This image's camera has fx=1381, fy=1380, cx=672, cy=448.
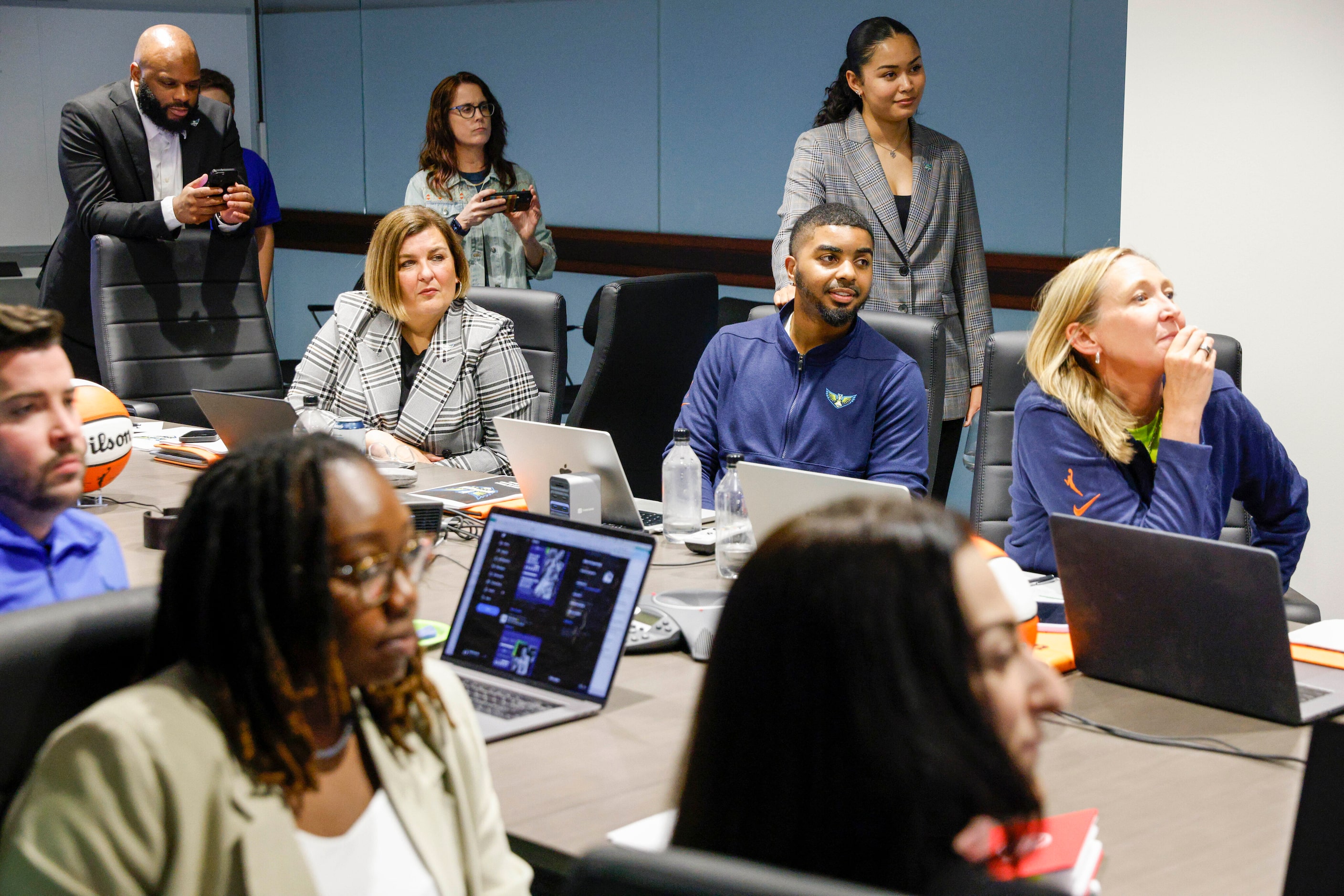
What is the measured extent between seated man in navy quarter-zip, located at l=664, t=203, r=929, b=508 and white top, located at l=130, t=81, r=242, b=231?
7.08ft

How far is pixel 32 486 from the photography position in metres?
1.61

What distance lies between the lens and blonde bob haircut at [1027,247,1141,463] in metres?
2.35

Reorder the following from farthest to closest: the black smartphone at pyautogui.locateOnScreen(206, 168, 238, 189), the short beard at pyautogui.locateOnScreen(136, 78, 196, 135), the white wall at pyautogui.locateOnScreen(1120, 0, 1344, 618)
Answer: the short beard at pyautogui.locateOnScreen(136, 78, 196, 135)
the black smartphone at pyautogui.locateOnScreen(206, 168, 238, 189)
the white wall at pyautogui.locateOnScreen(1120, 0, 1344, 618)

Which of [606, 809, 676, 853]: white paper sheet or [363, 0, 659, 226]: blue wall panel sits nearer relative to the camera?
[606, 809, 676, 853]: white paper sheet

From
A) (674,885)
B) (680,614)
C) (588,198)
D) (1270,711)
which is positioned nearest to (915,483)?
(680,614)

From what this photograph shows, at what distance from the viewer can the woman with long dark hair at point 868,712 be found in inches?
30.5

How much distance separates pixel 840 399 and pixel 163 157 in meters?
2.57

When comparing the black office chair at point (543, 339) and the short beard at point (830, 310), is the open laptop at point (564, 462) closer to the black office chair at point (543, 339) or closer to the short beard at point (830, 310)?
the short beard at point (830, 310)

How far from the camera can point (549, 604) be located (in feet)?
5.89

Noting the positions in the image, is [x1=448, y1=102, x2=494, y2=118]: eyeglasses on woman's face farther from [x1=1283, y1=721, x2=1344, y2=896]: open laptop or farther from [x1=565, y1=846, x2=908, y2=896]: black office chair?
[x1=565, y1=846, x2=908, y2=896]: black office chair

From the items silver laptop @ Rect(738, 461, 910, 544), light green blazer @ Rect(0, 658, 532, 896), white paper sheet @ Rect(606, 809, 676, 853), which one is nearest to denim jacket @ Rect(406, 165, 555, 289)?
silver laptop @ Rect(738, 461, 910, 544)

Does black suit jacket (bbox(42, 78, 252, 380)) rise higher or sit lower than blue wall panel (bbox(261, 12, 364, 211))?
lower

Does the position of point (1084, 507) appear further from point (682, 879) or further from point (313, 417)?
point (682, 879)

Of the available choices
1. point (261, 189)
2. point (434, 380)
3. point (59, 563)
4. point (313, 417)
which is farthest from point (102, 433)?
point (261, 189)
